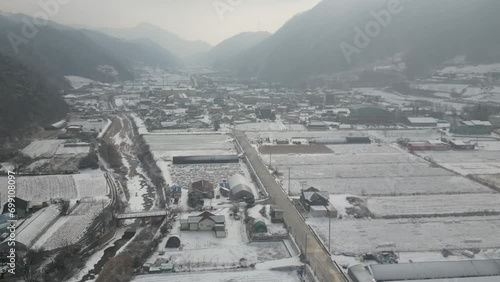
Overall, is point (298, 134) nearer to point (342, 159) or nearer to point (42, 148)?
point (342, 159)

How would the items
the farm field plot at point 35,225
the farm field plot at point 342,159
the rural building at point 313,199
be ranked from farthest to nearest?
the farm field plot at point 342,159, the rural building at point 313,199, the farm field plot at point 35,225

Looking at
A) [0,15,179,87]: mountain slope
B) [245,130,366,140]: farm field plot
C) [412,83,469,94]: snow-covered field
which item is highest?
[0,15,179,87]: mountain slope

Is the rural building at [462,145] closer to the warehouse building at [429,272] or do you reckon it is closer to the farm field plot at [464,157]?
the farm field plot at [464,157]

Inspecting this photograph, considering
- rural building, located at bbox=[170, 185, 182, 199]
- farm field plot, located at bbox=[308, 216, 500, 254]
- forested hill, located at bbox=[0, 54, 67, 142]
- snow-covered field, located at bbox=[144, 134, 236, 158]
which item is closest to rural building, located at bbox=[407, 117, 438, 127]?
snow-covered field, located at bbox=[144, 134, 236, 158]

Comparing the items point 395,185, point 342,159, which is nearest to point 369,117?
point 342,159

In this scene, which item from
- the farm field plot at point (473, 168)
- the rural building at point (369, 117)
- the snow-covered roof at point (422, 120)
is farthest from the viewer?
the rural building at point (369, 117)

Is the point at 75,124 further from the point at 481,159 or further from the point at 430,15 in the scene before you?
the point at 430,15

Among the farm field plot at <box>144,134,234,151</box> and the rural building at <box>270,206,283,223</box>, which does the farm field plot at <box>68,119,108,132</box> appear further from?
the rural building at <box>270,206,283,223</box>

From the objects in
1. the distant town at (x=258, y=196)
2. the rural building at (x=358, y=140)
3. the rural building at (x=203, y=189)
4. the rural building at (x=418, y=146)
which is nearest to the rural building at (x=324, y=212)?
the distant town at (x=258, y=196)
